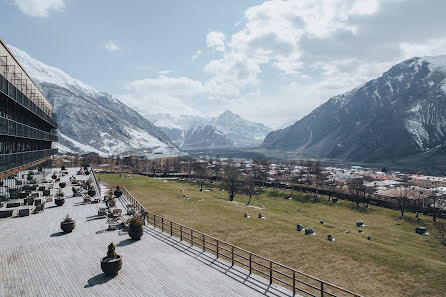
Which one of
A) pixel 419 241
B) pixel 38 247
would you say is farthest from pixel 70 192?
pixel 419 241

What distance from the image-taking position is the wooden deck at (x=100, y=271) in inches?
628

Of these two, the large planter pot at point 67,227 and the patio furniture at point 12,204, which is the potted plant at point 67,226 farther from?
the patio furniture at point 12,204

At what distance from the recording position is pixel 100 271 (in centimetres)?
1830

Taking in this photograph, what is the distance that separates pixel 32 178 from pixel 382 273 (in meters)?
58.4

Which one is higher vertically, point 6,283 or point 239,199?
point 6,283

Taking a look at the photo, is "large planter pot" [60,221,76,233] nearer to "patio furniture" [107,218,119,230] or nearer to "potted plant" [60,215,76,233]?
"potted plant" [60,215,76,233]

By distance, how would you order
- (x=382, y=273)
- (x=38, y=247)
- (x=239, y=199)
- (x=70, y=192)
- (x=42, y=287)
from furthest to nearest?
1. (x=239, y=199)
2. (x=70, y=192)
3. (x=382, y=273)
4. (x=38, y=247)
5. (x=42, y=287)

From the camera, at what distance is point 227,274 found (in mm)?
18203

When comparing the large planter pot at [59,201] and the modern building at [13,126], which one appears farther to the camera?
the large planter pot at [59,201]

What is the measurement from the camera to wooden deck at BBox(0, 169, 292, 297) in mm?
15961

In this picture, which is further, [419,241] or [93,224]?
[419,241]

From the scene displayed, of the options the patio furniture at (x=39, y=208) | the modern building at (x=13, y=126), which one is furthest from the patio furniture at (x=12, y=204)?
the patio furniture at (x=39, y=208)

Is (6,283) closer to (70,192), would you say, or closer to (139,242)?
(139,242)

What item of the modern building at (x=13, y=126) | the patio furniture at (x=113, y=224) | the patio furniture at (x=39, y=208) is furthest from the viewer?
the patio furniture at (x=39, y=208)
